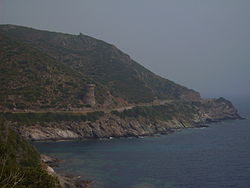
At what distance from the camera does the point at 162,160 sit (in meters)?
90.2

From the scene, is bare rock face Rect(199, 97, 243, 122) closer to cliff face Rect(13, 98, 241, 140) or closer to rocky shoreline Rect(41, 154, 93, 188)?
cliff face Rect(13, 98, 241, 140)

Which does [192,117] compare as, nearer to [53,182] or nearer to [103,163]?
[103,163]

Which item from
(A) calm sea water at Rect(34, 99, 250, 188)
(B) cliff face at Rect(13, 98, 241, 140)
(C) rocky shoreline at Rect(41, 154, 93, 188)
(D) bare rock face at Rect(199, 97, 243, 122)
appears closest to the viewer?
(C) rocky shoreline at Rect(41, 154, 93, 188)


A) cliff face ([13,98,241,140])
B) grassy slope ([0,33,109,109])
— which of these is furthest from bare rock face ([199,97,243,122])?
grassy slope ([0,33,109,109])

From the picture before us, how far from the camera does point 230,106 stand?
199m

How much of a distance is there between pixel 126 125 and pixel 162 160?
4559 centimetres

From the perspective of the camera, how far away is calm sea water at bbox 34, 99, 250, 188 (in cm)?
6906

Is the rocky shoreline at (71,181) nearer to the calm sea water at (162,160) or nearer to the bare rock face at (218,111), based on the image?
the calm sea water at (162,160)

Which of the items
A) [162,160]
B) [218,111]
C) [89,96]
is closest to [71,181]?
[162,160]

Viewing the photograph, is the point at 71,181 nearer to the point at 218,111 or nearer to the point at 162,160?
the point at 162,160

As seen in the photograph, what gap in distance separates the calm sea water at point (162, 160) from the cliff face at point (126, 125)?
6646 mm

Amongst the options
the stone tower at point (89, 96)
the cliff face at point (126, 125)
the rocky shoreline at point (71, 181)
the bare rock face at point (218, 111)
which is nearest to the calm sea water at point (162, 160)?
the rocky shoreline at point (71, 181)

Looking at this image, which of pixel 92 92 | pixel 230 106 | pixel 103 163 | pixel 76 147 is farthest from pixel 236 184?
pixel 230 106

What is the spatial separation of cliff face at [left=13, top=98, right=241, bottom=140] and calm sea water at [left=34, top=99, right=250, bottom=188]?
21.8ft
